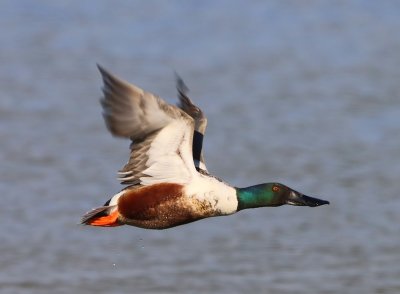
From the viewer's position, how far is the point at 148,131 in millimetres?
5949

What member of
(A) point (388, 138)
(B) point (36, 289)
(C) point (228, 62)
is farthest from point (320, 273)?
(C) point (228, 62)

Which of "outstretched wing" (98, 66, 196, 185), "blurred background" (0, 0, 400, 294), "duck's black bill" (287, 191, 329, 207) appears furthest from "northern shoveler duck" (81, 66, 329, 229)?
"blurred background" (0, 0, 400, 294)

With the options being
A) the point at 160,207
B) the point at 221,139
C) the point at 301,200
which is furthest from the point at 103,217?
the point at 221,139

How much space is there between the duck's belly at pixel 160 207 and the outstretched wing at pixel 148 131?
0.07 metres

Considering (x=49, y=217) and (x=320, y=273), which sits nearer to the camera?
(x=320, y=273)

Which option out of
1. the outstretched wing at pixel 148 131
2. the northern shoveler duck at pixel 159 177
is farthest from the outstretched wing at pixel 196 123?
the outstretched wing at pixel 148 131

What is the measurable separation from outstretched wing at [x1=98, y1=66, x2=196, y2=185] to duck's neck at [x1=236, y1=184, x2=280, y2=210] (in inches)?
13.2

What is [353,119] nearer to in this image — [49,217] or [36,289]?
[49,217]

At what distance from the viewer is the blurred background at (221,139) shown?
7887 millimetres

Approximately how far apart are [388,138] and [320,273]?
2.84 m

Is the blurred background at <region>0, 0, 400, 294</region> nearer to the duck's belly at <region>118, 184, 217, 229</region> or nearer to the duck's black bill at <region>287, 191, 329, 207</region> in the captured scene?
the duck's black bill at <region>287, 191, 329, 207</region>

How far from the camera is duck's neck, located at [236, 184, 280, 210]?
6.24m

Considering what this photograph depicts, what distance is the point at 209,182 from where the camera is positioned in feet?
19.9

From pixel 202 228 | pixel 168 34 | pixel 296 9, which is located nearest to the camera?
pixel 202 228
